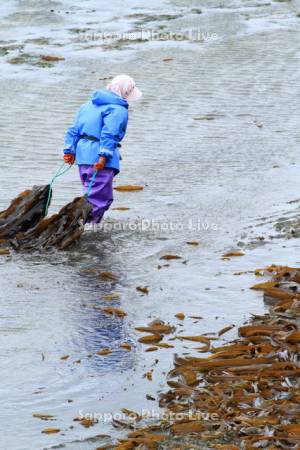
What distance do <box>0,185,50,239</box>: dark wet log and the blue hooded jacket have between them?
0.48m

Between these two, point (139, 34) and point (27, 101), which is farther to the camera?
point (139, 34)

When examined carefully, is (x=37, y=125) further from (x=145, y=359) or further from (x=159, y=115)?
(x=145, y=359)

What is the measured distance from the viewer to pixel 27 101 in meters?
16.1

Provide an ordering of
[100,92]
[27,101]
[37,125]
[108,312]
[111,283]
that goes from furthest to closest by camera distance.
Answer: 1. [27,101]
2. [37,125]
3. [100,92]
4. [111,283]
5. [108,312]

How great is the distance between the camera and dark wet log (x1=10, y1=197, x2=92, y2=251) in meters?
9.70

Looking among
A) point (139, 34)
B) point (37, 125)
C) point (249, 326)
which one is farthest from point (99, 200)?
point (139, 34)

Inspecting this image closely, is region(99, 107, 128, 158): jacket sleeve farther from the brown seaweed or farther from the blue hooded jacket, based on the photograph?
the brown seaweed

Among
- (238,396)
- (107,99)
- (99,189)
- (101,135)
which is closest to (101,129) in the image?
(101,135)

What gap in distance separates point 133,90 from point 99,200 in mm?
1058

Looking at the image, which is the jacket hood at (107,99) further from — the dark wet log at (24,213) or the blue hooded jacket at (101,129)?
the dark wet log at (24,213)

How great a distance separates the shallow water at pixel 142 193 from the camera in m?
6.98

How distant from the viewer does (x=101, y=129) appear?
1000cm

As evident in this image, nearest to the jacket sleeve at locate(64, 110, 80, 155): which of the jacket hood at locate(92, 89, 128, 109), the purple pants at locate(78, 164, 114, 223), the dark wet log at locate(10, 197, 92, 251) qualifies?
the purple pants at locate(78, 164, 114, 223)

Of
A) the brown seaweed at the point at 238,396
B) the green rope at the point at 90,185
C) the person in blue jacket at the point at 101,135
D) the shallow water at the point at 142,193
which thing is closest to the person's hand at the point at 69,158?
the person in blue jacket at the point at 101,135
